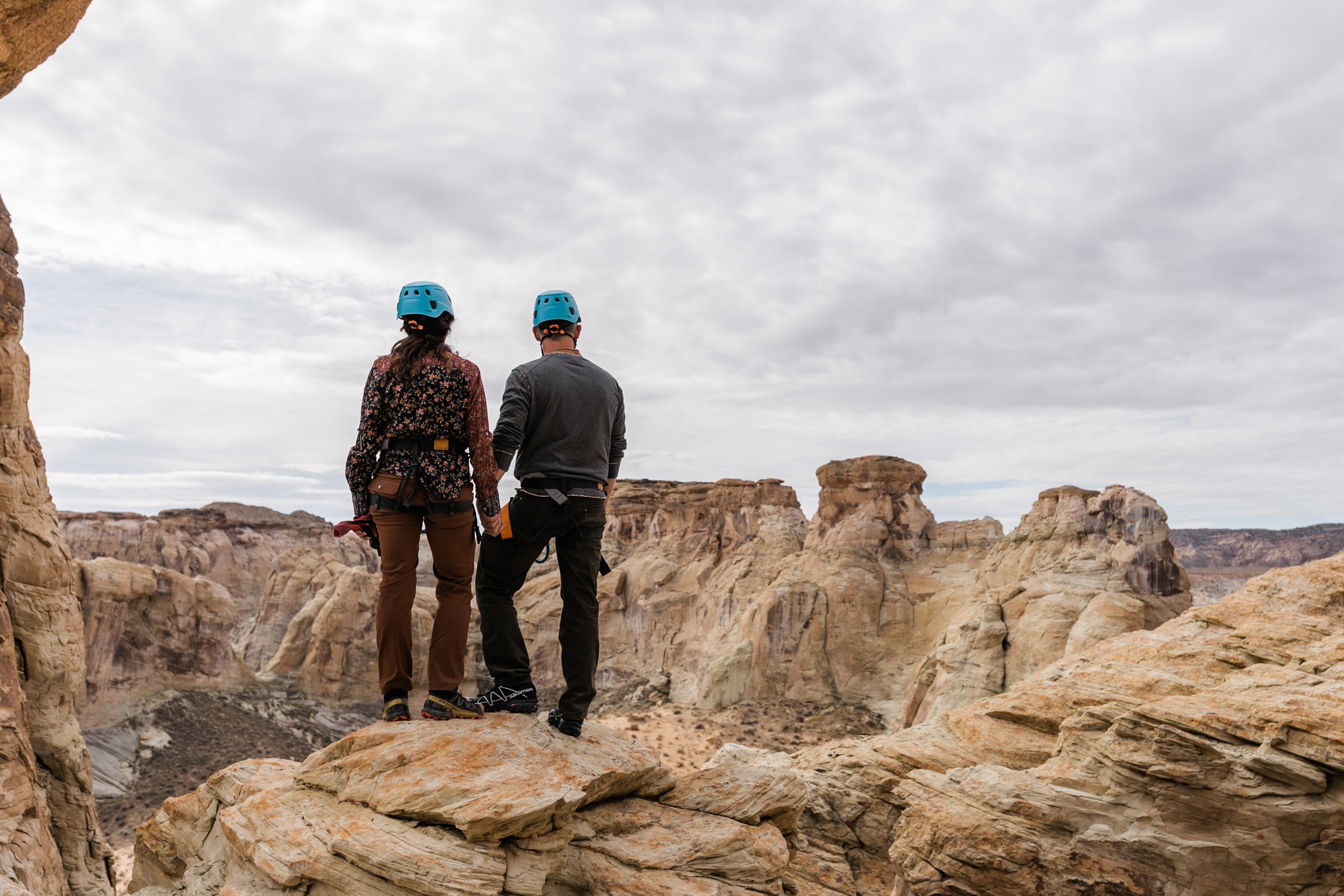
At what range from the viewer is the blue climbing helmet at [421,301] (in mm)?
5328

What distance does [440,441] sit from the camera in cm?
529

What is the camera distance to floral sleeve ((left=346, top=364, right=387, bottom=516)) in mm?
5262

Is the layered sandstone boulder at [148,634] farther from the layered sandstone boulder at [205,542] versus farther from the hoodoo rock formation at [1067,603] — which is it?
the layered sandstone boulder at [205,542]

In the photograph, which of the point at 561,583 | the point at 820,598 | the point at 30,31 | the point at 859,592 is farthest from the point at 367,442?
the point at 859,592

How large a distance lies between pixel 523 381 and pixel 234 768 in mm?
4630

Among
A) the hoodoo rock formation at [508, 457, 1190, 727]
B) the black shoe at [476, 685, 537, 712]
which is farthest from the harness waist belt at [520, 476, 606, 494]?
the hoodoo rock formation at [508, 457, 1190, 727]

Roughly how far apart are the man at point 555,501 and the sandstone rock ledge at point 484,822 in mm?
A: 458

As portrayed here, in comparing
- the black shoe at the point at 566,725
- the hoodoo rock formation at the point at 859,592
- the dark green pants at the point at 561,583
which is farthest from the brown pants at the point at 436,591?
the hoodoo rock formation at the point at 859,592

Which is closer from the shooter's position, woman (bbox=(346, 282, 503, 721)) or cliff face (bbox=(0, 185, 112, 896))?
woman (bbox=(346, 282, 503, 721))

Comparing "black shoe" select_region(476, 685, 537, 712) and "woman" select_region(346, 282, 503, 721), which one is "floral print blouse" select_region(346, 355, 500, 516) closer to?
"woman" select_region(346, 282, 503, 721)

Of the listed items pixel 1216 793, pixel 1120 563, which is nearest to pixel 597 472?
pixel 1216 793

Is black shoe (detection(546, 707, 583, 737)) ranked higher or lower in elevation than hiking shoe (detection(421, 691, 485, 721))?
lower

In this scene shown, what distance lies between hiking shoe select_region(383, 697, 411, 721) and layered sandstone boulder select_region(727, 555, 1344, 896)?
13.0 feet

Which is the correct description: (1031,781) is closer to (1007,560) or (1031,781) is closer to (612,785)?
(612,785)
